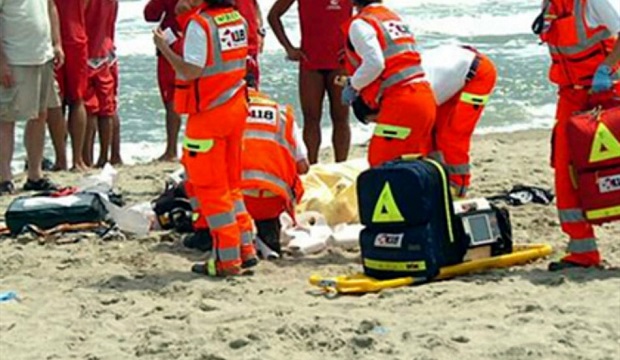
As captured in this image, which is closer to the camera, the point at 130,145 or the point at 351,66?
the point at 351,66

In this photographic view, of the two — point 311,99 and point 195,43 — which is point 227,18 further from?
point 311,99

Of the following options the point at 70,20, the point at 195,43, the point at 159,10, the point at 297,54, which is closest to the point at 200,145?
the point at 195,43

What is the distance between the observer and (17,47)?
9258 mm

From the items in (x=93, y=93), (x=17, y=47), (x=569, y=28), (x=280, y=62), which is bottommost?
(x=280, y=62)

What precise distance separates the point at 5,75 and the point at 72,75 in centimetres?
163

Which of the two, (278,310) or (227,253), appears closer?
(278,310)

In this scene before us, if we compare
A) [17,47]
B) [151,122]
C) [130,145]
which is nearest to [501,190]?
[17,47]

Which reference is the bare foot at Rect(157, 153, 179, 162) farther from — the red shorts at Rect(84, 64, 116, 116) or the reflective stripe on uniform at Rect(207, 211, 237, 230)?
the reflective stripe on uniform at Rect(207, 211, 237, 230)

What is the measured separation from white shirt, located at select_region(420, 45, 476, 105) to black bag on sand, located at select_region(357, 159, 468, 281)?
133 cm

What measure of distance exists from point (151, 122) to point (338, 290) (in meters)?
10.2

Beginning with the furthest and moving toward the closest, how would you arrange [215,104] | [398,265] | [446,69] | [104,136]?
1. [104,136]
2. [446,69]
3. [215,104]
4. [398,265]

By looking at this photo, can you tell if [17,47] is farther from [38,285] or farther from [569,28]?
[569,28]

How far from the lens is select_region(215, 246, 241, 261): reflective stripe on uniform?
6.96 metres

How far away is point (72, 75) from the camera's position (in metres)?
10.9
